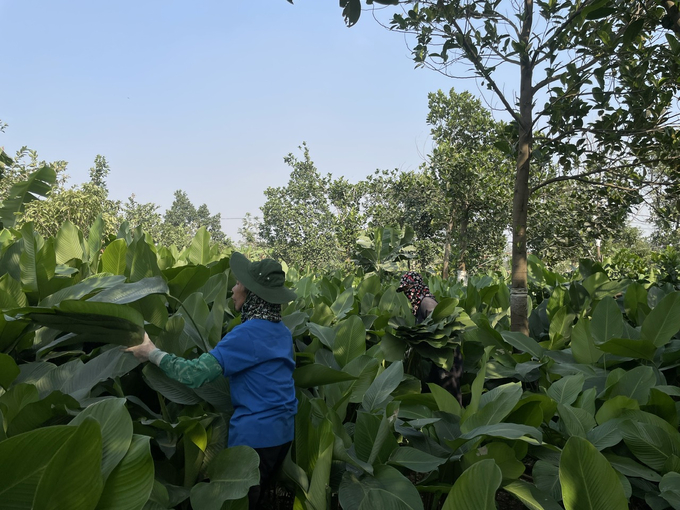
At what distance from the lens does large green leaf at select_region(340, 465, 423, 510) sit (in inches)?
62.6

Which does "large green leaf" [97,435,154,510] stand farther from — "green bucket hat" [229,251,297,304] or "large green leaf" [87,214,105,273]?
"large green leaf" [87,214,105,273]

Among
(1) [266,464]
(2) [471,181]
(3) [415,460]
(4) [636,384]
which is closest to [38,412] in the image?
(1) [266,464]

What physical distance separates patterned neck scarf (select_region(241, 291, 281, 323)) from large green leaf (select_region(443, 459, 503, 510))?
3.42 feet

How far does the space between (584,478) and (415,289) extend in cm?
300

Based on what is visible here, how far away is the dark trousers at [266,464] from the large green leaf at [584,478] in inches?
40.7

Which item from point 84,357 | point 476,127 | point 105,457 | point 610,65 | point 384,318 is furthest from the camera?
point 476,127

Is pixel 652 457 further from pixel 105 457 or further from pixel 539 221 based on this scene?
pixel 539 221

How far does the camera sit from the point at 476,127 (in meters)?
23.8

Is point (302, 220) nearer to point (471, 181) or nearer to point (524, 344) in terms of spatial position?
point (471, 181)

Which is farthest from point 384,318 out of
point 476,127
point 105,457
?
point 476,127

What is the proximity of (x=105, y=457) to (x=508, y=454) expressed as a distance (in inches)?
55.5

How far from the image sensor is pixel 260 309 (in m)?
2.06

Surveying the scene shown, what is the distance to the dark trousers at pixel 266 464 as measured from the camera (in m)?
1.85

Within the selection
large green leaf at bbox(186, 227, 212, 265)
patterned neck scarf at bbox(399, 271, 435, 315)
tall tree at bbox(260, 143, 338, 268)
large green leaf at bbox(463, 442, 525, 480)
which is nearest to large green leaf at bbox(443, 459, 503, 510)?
large green leaf at bbox(463, 442, 525, 480)
